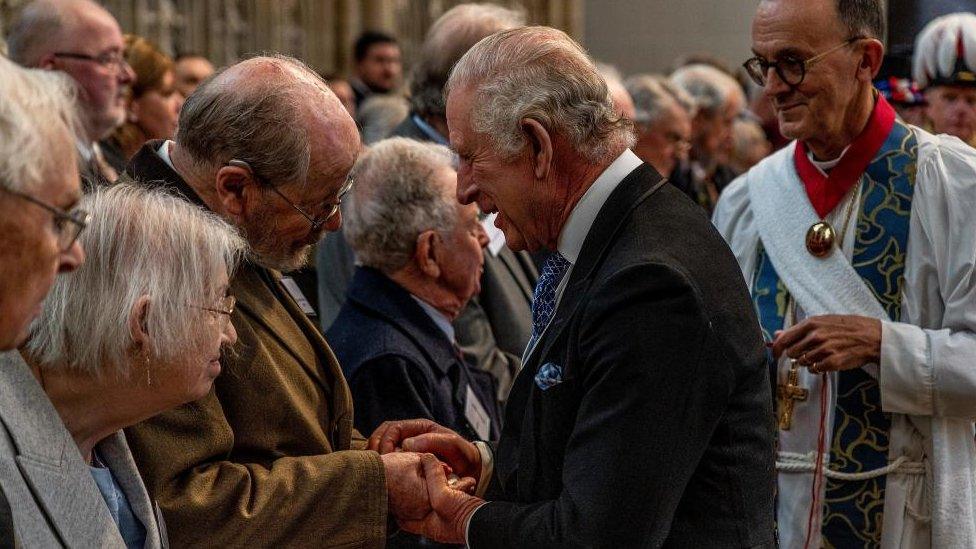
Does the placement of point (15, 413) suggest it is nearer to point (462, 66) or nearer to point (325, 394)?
point (325, 394)

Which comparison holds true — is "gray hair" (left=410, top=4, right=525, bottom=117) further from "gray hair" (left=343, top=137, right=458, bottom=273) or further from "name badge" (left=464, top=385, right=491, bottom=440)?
"name badge" (left=464, top=385, right=491, bottom=440)

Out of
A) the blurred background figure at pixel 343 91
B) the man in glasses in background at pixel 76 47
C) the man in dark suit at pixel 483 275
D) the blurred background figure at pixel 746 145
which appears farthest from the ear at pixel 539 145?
the blurred background figure at pixel 746 145

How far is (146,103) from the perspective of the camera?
613 cm

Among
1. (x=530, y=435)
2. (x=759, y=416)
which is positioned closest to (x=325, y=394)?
(x=530, y=435)

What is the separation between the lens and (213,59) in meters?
9.23

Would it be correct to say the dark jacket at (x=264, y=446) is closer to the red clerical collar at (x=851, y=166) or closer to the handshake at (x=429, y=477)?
the handshake at (x=429, y=477)

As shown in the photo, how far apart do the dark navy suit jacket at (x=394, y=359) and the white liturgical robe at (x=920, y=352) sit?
2.67ft

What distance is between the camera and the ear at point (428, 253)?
11.0 ft

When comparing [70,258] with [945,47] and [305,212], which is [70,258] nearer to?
[305,212]

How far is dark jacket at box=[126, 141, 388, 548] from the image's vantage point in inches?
97.4

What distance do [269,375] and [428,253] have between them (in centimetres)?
85

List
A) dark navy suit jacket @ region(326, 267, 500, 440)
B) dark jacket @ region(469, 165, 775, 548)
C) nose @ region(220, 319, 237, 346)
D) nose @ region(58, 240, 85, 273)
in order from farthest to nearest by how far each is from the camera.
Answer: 1. dark navy suit jacket @ region(326, 267, 500, 440)
2. nose @ region(220, 319, 237, 346)
3. dark jacket @ region(469, 165, 775, 548)
4. nose @ region(58, 240, 85, 273)

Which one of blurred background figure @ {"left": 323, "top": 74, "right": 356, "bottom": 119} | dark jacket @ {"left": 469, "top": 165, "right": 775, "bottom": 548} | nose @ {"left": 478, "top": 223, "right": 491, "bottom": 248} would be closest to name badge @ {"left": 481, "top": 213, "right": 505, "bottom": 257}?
nose @ {"left": 478, "top": 223, "right": 491, "bottom": 248}

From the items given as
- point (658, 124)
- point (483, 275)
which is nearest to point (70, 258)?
point (483, 275)
